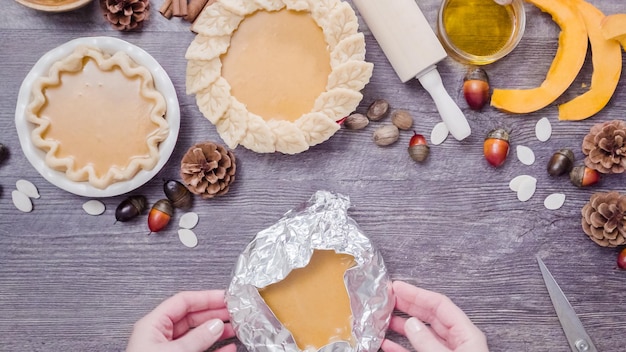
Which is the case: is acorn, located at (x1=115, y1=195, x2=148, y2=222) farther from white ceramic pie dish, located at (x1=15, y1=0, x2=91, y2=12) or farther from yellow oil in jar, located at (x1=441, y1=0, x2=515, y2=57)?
yellow oil in jar, located at (x1=441, y1=0, x2=515, y2=57)

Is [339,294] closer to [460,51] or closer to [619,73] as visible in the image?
[460,51]

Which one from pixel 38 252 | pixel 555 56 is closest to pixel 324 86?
pixel 555 56

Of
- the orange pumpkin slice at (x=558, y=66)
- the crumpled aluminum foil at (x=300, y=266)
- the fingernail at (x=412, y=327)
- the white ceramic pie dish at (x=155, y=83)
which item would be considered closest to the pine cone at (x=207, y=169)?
the white ceramic pie dish at (x=155, y=83)

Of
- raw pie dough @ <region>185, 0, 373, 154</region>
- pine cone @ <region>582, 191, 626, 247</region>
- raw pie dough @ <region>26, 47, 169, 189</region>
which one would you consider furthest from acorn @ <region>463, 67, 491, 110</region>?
raw pie dough @ <region>26, 47, 169, 189</region>

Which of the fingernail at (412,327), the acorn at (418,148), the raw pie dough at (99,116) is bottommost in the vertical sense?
the fingernail at (412,327)

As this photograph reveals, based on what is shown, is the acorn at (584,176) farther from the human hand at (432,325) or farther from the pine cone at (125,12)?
the pine cone at (125,12)

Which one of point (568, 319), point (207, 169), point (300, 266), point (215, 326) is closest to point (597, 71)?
point (568, 319)
